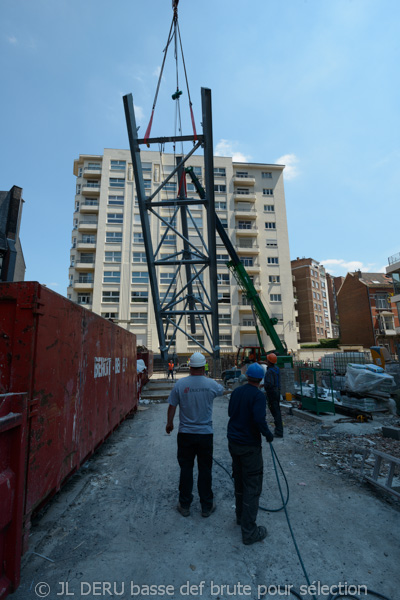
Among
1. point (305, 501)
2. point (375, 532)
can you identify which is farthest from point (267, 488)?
point (375, 532)

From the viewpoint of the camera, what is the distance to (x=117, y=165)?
3916 cm

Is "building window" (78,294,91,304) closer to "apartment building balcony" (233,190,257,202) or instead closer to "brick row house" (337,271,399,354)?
"apartment building balcony" (233,190,257,202)

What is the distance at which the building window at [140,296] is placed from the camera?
35.7 meters

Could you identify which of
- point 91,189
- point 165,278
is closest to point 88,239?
point 91,189

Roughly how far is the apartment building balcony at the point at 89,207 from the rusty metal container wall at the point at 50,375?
36371mm

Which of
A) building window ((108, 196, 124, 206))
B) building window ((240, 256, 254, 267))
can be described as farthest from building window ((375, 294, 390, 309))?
building window ((108, 196, 124, 206))

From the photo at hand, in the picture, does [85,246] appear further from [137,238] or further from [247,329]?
[247,329]

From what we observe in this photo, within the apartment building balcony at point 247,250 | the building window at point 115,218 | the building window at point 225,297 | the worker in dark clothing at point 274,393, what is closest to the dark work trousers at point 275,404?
the worker in dark clothing at point 274,393

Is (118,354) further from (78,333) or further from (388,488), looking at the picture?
(388,488)

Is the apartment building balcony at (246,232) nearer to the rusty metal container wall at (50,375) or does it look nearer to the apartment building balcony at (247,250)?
the apartment building balcony at (247,250)

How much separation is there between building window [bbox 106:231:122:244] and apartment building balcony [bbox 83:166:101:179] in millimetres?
8145

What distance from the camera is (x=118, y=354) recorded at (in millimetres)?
6770

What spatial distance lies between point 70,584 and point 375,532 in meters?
2.91

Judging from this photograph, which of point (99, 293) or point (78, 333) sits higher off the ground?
point (99, 293)
